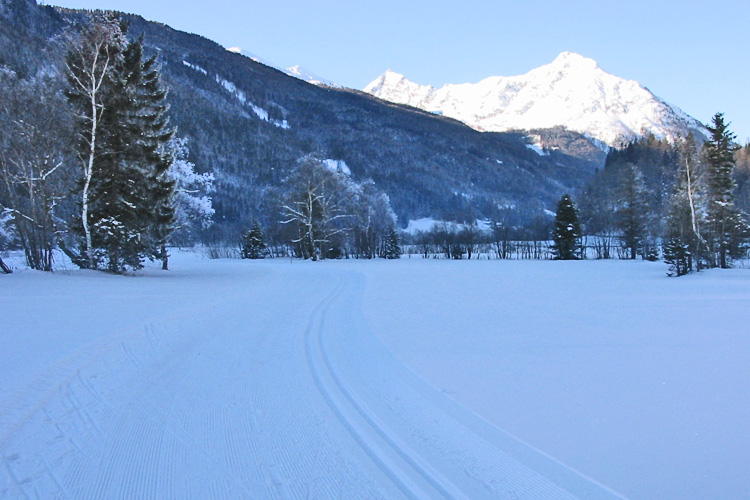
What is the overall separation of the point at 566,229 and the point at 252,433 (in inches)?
1675

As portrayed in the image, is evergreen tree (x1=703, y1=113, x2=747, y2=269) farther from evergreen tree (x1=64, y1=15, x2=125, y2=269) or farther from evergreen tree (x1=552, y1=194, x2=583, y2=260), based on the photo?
evergreen tree (x1=64, y1=15, x2=125, y2=269)

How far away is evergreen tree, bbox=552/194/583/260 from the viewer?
40094 millimetres

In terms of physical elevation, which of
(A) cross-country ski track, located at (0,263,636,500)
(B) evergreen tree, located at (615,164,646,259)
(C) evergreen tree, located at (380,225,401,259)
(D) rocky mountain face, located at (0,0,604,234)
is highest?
(D) rocky mountain face, located at (0,0,604,234)

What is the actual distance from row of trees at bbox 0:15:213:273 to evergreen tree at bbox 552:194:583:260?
3627 cm

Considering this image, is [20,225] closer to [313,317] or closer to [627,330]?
[313,317]

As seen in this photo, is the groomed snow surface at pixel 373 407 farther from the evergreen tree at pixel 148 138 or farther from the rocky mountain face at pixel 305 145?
the rocky mountain face at pixel 305 145

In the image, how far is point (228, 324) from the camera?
27.7 ft

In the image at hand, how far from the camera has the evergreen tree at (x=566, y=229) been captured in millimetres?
40094

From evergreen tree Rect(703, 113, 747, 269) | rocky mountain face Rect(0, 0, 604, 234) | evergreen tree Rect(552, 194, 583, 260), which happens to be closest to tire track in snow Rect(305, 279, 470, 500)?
evergreen tree Rect(703, 113, 747, 269)

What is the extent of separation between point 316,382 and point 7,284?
11.8 meters

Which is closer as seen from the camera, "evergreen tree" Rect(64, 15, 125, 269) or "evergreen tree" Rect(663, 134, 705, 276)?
"evergreen tree" Rect(64, 15, 125, 269)

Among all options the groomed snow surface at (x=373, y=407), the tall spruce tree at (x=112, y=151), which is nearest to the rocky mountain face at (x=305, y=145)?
the tall spruce tree at (x=112, y=151)

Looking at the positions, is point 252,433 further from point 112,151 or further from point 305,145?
point 305,145

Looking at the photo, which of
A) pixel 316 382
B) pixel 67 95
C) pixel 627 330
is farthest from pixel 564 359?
pixel 67 95
